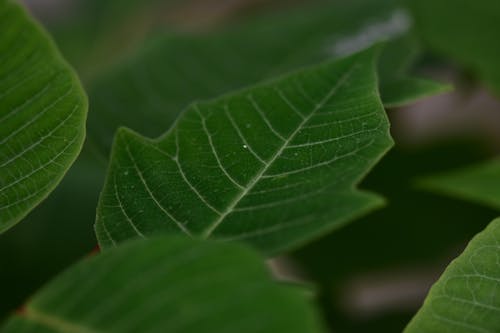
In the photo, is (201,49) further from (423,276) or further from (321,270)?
(423,276)

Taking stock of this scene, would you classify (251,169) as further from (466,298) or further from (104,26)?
(104,26)

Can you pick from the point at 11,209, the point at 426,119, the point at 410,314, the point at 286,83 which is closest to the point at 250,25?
the point at 410,314

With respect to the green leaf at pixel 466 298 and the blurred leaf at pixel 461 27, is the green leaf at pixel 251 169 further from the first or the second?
the blurred leaf at pixel 461 27

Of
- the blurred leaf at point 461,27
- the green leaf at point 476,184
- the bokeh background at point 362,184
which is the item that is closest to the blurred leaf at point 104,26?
the bokeh background at point 362,184

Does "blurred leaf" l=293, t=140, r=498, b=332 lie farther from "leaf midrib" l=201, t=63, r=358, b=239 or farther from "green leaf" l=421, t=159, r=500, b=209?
"leaf midrib" l=201, t=63, r=358, b=239

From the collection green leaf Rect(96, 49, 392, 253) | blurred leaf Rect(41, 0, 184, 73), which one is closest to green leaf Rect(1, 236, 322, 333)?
green leaf Rect(96, 49, 392, 253)

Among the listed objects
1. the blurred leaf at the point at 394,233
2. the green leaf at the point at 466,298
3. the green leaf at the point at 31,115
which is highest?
the green leaf at the point at 31,115
